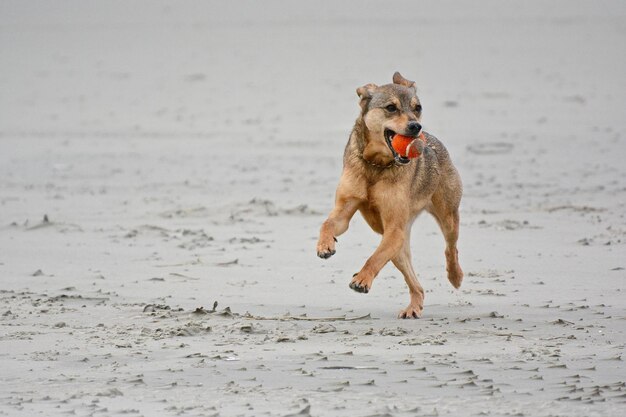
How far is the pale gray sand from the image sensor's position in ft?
19.6

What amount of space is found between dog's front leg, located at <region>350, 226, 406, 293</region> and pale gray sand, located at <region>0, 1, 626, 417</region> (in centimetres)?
26

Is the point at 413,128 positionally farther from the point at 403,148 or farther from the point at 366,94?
the point at 366,94

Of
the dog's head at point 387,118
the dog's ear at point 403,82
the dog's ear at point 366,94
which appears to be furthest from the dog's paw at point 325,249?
the dog's ear at point 403,82

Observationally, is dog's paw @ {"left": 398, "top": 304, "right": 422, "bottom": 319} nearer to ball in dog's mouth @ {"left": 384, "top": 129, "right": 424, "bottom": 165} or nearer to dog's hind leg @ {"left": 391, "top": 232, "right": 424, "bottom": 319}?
dog's hind leg @ {"left": 391, "top": 232, "right": 424, "bottom": 319}

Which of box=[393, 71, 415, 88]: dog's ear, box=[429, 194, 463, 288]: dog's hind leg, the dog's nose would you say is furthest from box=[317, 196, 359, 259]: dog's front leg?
box=[429, 194, 463, 288]: dog's hind leg

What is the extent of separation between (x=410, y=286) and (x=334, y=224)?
74cm

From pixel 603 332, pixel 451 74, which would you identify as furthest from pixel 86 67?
pixel 603 332

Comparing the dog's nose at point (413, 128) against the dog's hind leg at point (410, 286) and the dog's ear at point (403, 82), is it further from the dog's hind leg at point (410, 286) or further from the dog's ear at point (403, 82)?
the dog's hind leg at point (410, 286)

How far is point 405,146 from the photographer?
7.52 metres

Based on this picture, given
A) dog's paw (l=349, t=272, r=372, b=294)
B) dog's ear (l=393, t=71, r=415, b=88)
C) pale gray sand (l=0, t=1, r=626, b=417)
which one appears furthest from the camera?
dog's ear (l=393, t=71, r=415, b=88)

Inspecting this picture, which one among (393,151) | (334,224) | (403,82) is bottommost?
(334,224)

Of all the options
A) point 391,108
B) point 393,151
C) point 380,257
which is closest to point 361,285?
point 380,257

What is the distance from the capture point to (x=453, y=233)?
28.5 feet

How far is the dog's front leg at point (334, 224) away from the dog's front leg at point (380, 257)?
0.23 meters
